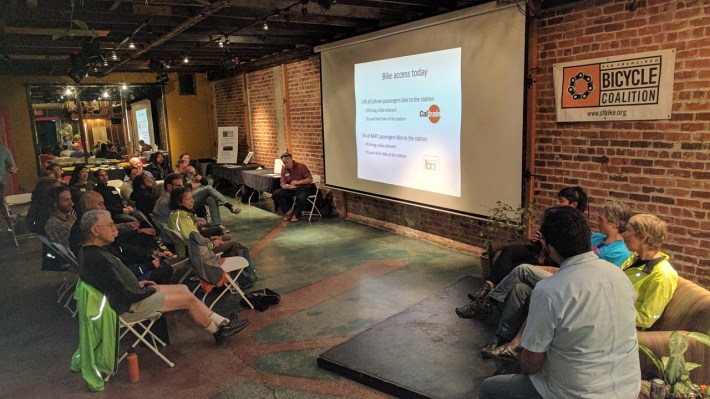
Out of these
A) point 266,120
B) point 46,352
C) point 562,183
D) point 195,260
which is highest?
point 266,120

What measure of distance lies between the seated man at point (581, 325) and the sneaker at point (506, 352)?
1289mm

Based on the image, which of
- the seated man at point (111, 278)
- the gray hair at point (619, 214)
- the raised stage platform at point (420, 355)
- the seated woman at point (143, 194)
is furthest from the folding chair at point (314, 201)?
the gray hair at point (619, 214)

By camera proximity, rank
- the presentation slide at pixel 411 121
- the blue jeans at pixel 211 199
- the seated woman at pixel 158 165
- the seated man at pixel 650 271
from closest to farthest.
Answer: the seated man at pixel 650 271
the presentation slide at pixel 411 121
the blue jeans at pixel 211 199
the seated woman at pixel 158 165

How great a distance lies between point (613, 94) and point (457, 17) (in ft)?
6.69

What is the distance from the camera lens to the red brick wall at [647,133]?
12.6ft

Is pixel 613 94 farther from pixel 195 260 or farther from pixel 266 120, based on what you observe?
pixel 266 120

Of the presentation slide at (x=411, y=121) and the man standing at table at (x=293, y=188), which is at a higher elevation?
the presentation slide at (x=411, y=121)

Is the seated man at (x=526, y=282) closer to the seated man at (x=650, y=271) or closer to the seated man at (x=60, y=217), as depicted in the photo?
the seated man at (x=650, y=271)

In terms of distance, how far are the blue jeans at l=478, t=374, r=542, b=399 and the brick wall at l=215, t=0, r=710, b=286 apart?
Result: 2757mm

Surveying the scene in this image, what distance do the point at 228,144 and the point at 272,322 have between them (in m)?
8.43

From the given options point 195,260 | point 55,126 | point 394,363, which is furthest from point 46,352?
point 55,126

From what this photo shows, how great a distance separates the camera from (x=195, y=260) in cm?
421

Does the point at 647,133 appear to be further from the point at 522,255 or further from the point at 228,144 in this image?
the point at 228,144

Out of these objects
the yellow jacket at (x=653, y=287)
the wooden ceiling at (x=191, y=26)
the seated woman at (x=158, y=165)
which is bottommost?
the yellow jacket at (x=653, y=287)
